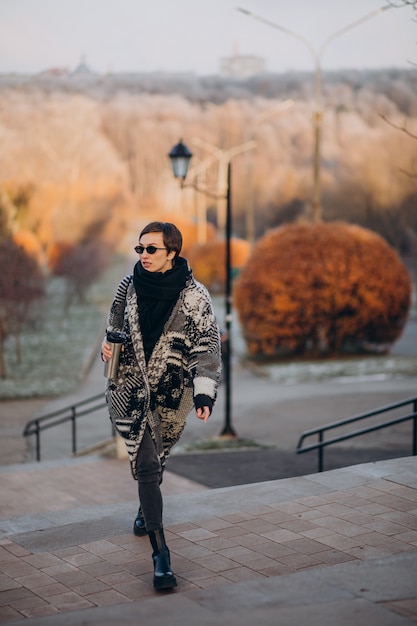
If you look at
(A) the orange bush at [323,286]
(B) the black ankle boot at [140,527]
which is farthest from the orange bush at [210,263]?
(B) the black ankle boot at [140,527]

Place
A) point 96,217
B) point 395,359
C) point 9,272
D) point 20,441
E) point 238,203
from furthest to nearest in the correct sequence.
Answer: point 238,203, point 96,217, point 9,272, point 395,359, point 20,441

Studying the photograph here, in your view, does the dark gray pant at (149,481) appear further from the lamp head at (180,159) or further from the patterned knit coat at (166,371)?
the lamp head at (180,159)

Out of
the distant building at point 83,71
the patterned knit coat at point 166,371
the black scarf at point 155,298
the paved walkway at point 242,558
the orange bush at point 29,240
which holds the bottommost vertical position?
the paved walkway at point 242,558

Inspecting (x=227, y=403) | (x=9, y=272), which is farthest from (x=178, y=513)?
(x=9, y=272)

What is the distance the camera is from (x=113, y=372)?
5.00 meters

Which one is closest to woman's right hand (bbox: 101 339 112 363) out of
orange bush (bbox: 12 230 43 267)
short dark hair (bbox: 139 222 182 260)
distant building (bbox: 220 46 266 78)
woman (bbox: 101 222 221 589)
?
woman (bbox: 101 222 221 589)

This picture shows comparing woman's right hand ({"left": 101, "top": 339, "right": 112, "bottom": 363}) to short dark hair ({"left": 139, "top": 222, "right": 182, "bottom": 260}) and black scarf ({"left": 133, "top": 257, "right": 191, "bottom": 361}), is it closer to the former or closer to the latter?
black scarf ({"left": 133, "top": 257, "right": 191, "bottom": 361})

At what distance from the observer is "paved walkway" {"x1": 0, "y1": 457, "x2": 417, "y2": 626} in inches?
170

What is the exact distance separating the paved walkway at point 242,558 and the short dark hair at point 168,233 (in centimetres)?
177

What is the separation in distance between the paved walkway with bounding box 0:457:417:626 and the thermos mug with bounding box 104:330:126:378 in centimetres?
110

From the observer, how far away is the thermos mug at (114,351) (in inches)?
195

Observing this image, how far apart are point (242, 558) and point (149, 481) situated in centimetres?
71

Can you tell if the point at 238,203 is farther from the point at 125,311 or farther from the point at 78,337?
the point at 125,311

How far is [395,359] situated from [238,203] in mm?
61573
